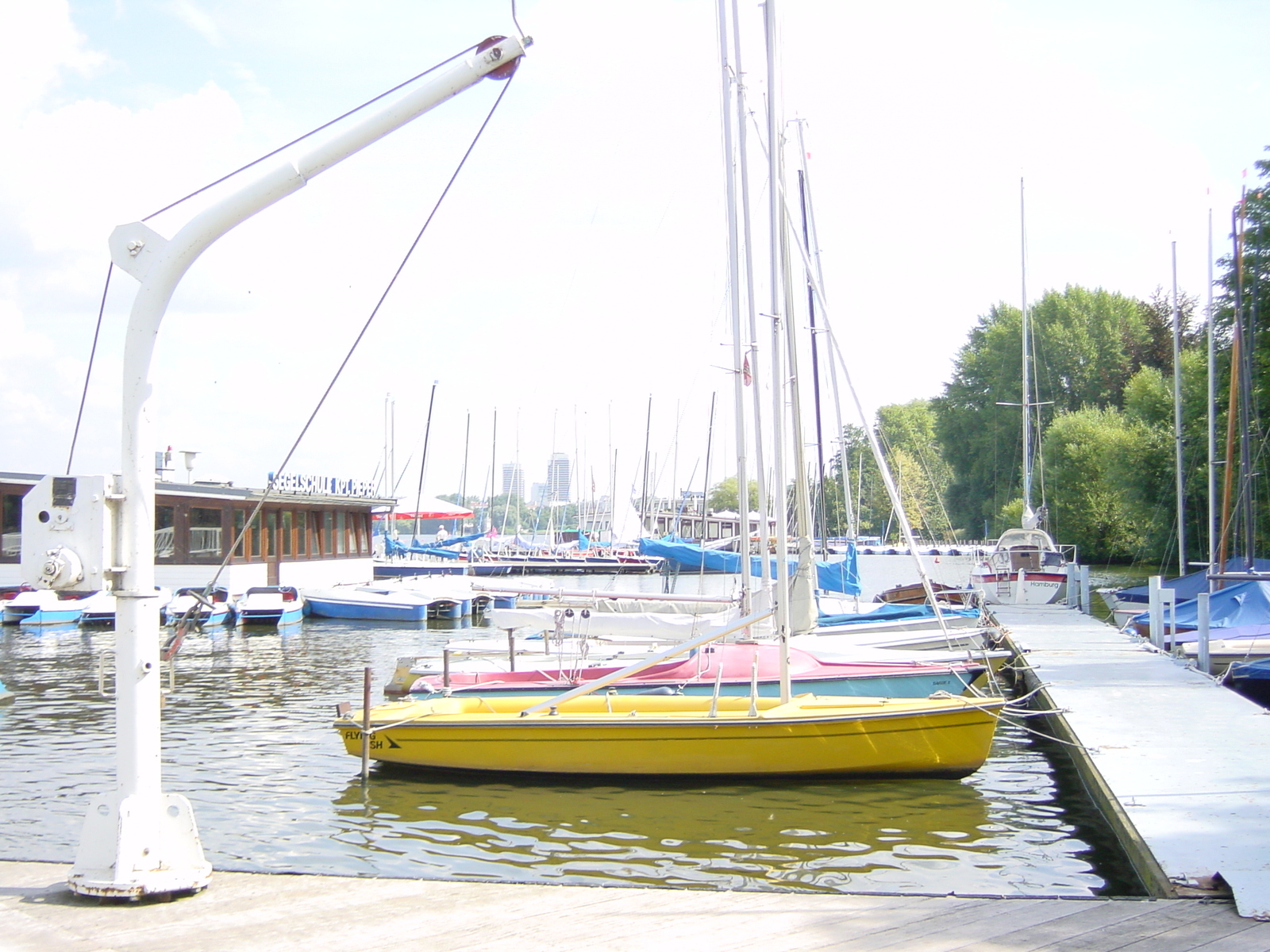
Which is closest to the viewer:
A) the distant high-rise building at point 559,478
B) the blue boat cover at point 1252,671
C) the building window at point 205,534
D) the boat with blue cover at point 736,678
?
the boat with blue cover at point 736,678

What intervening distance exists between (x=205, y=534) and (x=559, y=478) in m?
53.0

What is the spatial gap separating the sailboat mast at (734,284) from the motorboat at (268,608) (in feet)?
58.5

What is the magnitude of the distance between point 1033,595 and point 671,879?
24.8 m

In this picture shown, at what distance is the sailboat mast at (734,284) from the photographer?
18.7m

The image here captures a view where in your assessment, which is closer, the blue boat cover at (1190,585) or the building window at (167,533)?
the blue boat cover at (1190,585)

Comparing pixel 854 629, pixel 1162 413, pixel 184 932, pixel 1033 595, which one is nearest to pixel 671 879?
pixel 184 932

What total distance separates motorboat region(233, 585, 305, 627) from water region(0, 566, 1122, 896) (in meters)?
15.5

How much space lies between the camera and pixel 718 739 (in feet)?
40.3

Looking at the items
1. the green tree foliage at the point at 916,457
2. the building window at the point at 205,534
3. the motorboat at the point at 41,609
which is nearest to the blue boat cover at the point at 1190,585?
the building window at the point at 205,534

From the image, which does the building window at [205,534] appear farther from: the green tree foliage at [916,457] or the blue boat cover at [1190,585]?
the green tree foliage at [916,457]

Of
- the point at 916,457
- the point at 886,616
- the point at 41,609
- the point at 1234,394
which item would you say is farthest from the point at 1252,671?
the point at 916,457

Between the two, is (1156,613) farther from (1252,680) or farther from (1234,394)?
(1234,394)

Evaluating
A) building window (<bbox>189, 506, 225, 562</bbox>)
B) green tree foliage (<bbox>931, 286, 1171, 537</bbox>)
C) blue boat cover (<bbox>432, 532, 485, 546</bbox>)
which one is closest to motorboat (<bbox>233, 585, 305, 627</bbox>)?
building window (<bbox>189, 506, 225, 562</bbox>)

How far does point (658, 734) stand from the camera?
1245cm
